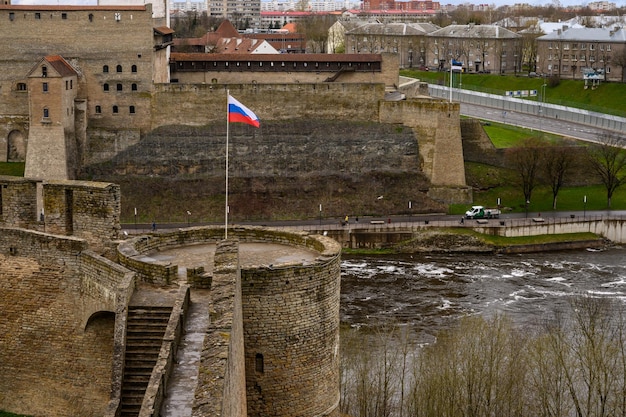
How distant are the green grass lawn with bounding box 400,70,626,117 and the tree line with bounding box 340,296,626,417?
65.5m

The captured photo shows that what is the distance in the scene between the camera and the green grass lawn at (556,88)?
329 feet

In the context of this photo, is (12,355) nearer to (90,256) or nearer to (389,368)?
(90,256)

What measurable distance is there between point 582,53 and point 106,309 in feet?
335

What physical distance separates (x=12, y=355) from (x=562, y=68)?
101864 millimetres

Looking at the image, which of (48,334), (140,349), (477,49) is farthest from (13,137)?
(477,49)

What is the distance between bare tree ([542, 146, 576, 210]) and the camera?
68875mm

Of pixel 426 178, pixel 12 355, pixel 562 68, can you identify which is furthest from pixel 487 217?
pixel 562 68

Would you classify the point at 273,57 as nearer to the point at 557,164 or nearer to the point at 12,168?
the point at 12,168

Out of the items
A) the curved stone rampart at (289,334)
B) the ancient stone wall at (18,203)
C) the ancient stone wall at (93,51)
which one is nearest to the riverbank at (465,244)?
the ancient stone wall at (93,51)

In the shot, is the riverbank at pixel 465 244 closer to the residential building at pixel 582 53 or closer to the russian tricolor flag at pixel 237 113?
the russian tricolor flag at pixel 237 113

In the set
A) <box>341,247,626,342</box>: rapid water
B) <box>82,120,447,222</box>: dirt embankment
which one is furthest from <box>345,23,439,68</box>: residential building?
<box>341,247,626,342</box>: rapid water

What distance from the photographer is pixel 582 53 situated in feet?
385

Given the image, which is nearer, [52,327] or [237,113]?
[52,327]

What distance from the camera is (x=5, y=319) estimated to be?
931 inches
